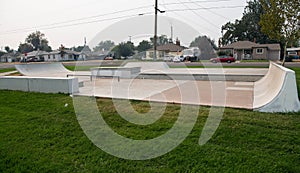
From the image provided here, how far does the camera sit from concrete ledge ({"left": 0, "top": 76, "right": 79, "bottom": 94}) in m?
7.14

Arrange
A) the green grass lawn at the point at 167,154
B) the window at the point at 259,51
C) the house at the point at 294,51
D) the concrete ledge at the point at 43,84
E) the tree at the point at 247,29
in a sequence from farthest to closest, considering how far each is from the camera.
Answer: the tree at the point at 247,29, the house at the point at 294,51, the window at the point at 259,51, the concrete ledge at the point at 43,84, the green grass lawn at the point at 167,154

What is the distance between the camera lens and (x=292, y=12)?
10.9 metres

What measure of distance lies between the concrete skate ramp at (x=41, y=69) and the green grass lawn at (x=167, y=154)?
10.1 meters

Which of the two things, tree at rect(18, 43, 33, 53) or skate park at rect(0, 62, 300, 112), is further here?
tree at rect(18, 43, 33, 53)

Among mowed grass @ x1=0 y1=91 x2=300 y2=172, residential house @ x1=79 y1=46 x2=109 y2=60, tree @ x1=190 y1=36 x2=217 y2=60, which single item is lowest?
mowed grass @ x1=0 y1=91 x2=300 y2=172

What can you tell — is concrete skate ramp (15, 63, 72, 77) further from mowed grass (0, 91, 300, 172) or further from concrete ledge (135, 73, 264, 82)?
mowed grass (0, 91, 300, 172)

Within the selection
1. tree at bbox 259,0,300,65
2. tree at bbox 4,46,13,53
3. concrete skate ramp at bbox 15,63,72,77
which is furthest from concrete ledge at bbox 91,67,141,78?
tree at bbox 4,46,13,53

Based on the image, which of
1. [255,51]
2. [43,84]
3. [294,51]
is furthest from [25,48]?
[43,84]

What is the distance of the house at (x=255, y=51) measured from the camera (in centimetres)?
3941

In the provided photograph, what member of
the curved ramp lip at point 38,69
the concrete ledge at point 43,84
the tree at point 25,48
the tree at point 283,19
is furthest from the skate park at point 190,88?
the tree at point 25,48

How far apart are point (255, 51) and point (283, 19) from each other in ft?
103

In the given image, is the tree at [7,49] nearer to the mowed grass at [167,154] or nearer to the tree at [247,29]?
the tree at [247,29]

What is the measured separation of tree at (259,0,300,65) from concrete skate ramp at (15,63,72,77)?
11.9m

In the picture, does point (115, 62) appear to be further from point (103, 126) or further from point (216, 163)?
point (216, 163)
